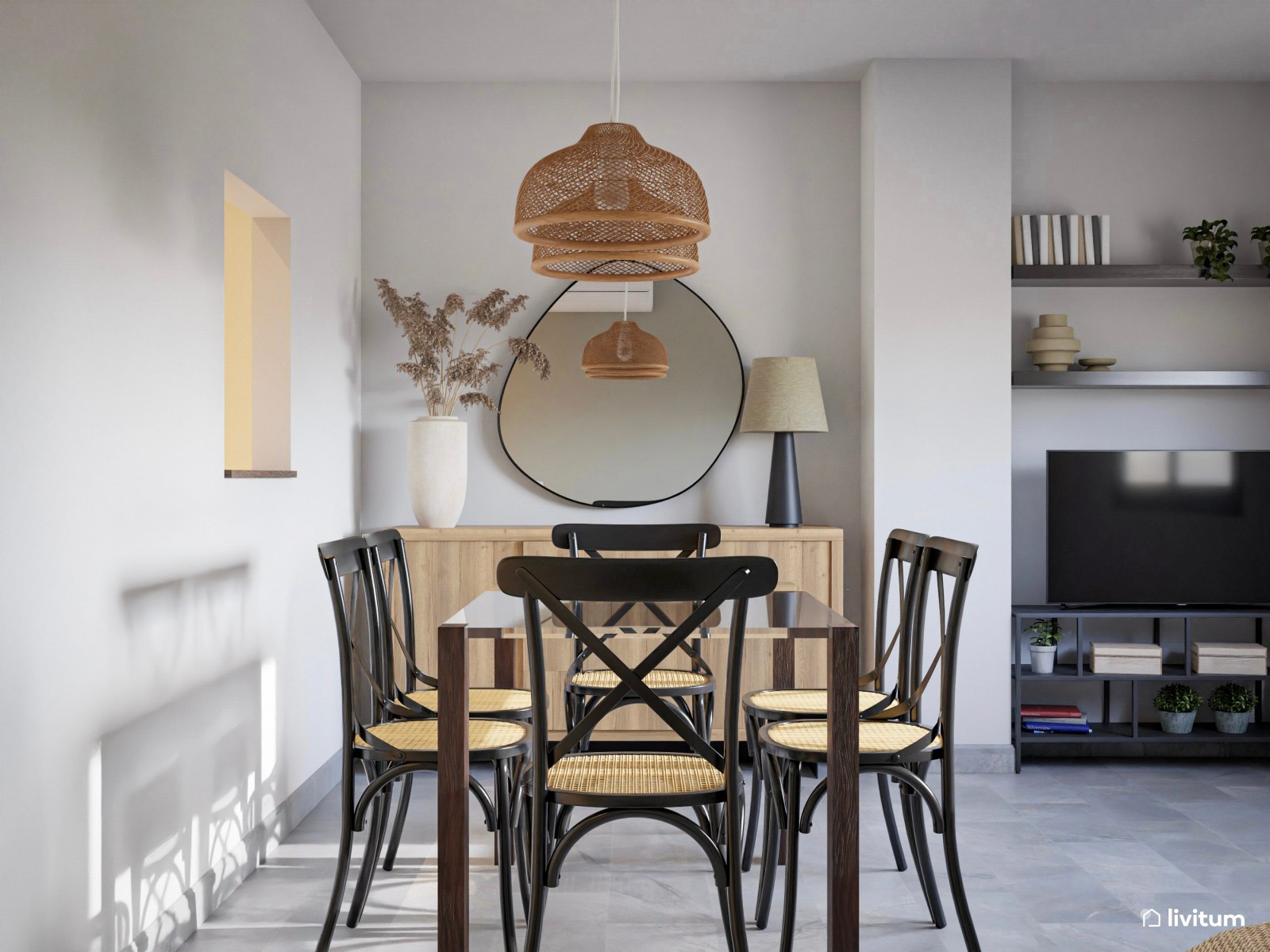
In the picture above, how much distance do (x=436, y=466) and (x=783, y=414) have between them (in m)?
1.40

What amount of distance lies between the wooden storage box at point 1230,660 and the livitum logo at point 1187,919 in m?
1.68

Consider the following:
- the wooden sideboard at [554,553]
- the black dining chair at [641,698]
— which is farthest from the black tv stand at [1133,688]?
the black dining chair at [641,698]

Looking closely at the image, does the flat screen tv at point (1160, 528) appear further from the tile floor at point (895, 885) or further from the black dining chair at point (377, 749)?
the black dining chair at point (377, 749)

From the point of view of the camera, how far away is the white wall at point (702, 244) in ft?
14.5

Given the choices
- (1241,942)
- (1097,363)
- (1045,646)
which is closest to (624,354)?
(1097,363)

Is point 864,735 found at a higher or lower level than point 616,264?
lower

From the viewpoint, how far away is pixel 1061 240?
4.28m

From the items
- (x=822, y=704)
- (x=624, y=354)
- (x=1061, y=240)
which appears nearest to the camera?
(x=822, y=704)

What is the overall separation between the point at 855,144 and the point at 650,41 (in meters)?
1.04

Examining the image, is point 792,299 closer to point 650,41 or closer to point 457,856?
point 650,41

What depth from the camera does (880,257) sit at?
4.17 meters

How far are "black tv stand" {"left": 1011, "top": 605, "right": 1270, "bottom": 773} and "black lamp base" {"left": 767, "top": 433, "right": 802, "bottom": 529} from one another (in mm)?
989

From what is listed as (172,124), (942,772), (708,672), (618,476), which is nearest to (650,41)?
(618,476)

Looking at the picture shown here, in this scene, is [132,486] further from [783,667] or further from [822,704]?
[783,667]
